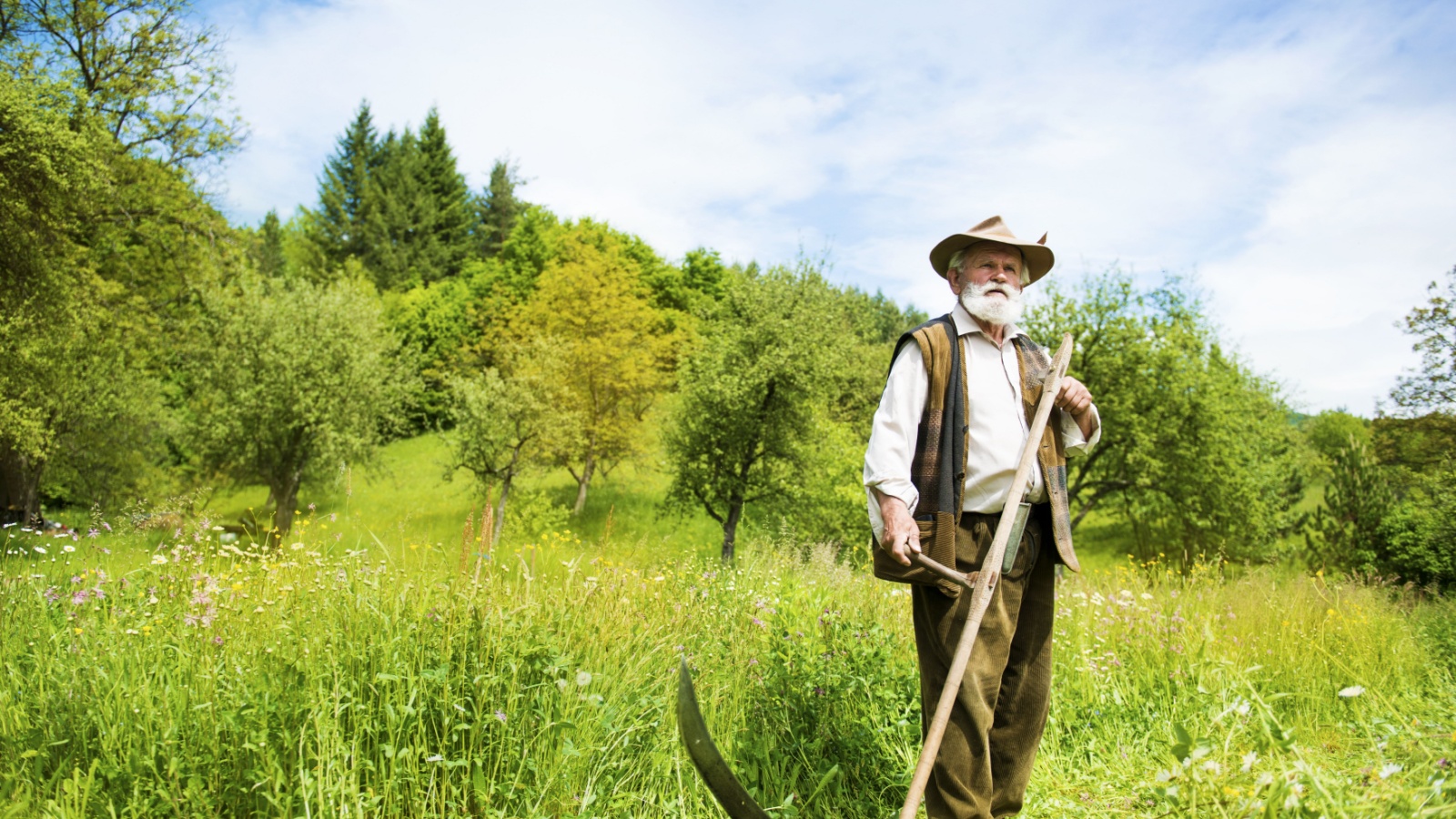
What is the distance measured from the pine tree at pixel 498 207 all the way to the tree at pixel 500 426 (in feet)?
96.1

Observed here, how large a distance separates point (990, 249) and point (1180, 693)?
2.90 m

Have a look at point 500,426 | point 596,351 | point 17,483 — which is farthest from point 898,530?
point 596,351

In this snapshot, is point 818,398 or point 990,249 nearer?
point 990,249

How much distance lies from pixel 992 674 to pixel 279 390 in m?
24.7

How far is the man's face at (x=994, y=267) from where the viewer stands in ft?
9.68

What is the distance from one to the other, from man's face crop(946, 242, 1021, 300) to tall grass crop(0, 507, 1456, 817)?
1441 millimetres

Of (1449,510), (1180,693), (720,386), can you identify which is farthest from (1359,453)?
(1180,693)

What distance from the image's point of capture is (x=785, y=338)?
2036 cm

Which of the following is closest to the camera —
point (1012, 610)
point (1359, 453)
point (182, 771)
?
point (182, 771)

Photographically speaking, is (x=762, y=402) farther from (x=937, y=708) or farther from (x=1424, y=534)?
(x=937, y=708)

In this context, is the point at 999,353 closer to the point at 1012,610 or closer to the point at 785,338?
the point at 1012,610

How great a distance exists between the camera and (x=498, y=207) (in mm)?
52969

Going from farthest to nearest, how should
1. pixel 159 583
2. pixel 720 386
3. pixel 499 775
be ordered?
pixel 720 386 < pixel 159 583 < pixel 499 775

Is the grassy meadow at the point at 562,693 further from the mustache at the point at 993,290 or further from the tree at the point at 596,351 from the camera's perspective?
the tree at the point at 596,351
